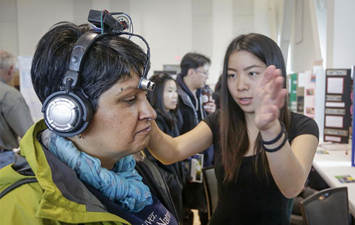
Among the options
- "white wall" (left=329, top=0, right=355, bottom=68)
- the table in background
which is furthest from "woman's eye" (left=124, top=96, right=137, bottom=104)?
"white wall" (left=329, top=0, right=355, bottom=68)

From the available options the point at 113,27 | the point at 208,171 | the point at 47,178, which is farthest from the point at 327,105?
the point at 47,178

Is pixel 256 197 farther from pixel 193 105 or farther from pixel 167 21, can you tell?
pixel 167 21

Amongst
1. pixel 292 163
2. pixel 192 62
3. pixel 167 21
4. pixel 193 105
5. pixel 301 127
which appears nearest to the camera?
pixel 292 163

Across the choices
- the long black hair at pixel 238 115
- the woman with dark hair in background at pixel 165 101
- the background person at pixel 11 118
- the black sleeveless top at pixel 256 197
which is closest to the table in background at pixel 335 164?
the black sleeveless top at pixel 256 197

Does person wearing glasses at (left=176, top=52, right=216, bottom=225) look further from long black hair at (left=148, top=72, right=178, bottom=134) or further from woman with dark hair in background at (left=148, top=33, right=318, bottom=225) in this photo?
woman with dark hair in background at (left=148, top=33, right=318, bottom=225)

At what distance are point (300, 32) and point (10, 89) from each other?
6.30 m

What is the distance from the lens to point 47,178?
2.19 ft

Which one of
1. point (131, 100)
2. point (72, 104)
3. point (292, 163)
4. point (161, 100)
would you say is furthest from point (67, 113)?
point (161, 100)

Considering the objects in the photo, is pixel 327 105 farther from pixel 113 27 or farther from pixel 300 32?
pixel 300 32

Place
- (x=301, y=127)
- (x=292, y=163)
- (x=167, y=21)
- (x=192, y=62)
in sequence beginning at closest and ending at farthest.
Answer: (x=292, y=163)
(x=301, y=127)
(x=192, y=62)
(x=167, y=21)

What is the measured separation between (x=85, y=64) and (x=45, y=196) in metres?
0.31

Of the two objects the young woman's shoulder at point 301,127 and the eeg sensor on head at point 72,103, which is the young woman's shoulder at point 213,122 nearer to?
the young woman's shoulder at point 301,127

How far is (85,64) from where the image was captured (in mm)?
742

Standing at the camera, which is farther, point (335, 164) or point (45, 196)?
point (335, 164)
